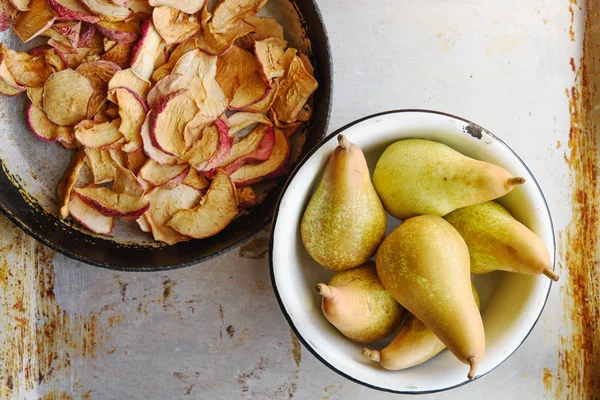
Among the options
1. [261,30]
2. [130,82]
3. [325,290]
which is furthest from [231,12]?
[325,290]

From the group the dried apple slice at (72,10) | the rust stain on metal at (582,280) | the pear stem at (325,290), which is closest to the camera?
the pear stem at (325,290)

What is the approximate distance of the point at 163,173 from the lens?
641 millimetres

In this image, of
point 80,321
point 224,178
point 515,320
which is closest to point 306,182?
point 224,178

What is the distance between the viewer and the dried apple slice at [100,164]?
63 cm

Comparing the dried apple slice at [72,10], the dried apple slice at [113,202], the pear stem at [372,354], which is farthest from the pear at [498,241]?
the dried apple slice at [72,10]

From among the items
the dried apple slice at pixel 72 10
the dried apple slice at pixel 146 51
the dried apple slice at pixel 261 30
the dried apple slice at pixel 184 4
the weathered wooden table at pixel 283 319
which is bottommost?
the weathered wooden table at pixel 283 319

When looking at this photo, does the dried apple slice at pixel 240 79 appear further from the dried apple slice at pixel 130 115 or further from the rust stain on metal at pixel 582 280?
the rust stain on metal at pixel 582 280

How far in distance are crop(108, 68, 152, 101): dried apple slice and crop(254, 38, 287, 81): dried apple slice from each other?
5.3 inches

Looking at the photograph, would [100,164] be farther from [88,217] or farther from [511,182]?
[511,182]

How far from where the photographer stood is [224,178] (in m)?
0.63

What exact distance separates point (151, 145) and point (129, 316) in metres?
0.23

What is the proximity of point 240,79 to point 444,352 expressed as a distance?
1.25 ft

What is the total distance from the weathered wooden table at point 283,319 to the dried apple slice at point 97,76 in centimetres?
20

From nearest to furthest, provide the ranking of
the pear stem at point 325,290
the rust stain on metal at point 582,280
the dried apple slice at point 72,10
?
the pear stem at point 325,290, the dried apple slice at point 72,10, the rust stain on metal at point 582,280
